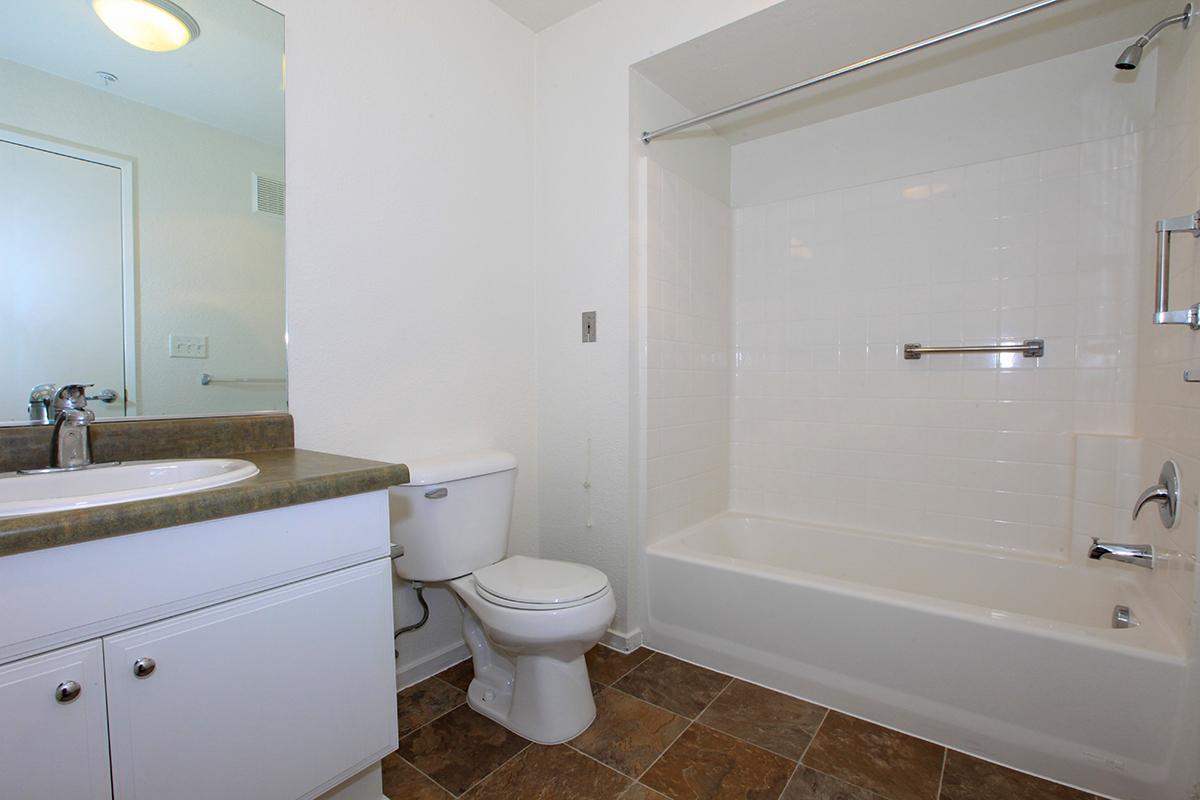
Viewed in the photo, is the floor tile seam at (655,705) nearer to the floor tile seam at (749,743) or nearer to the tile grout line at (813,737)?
the floor tile seam at (749,743)

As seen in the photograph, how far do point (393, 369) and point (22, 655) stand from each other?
112cm

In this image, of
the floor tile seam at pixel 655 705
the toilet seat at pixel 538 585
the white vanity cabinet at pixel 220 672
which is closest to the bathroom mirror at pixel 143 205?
the white vanity cabinet at pixel 220 672

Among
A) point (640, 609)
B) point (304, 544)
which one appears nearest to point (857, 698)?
point (640, 609)

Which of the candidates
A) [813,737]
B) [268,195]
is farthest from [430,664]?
[268,195]

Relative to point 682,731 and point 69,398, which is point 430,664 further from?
point 69,398

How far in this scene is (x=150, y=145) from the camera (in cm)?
132

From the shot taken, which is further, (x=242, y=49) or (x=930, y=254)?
(x=930, y=254)

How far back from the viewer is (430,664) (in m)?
1.92

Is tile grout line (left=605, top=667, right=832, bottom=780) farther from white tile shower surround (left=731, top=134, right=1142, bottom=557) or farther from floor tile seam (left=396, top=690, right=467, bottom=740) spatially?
white tile shower surround (left=731, top=134, right=1142, bottom=557)

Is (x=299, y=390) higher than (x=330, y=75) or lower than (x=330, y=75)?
lower

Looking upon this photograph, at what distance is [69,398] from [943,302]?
107 inches

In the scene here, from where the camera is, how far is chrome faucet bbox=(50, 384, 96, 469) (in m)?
1.13

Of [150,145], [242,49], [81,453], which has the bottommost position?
[81,453]

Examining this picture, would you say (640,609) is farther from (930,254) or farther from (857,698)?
(930,254)
